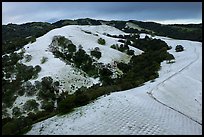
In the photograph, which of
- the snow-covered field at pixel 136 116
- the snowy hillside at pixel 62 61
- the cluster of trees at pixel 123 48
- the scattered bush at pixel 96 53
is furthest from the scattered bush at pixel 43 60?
the snow-covered field at pixel 136 116

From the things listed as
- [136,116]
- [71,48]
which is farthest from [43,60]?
[136,116]

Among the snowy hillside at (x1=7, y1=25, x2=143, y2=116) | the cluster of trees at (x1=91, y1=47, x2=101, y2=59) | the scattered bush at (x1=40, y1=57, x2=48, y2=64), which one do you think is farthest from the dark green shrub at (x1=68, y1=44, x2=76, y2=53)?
the scattered bush at (x1=40, y1=57, x2=48, y2=64)

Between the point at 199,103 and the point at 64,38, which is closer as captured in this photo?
the point at 199,103

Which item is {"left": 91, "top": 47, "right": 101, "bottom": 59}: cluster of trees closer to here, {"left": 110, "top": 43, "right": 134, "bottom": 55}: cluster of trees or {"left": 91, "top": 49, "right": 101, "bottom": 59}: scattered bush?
{"left": 91, "top": 49, "right": 101, "bottom": 59}: scattered bush

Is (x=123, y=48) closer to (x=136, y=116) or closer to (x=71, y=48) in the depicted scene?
(x=71, y=48)

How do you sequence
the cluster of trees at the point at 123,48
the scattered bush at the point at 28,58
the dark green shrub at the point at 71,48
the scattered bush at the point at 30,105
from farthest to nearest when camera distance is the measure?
the cluster of trees at the point at 123,48, the dark green shrub at the point at 71,48, the scattered bush at the point at 28,58, the scattered bush at the point at 30,105

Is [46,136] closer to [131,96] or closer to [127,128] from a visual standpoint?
[127,128]

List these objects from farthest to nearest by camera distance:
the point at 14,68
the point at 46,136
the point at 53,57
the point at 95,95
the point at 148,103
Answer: the point at 53,57, the point at 14,68, the point at 95,95, the point at 148,103, the point at 46,136

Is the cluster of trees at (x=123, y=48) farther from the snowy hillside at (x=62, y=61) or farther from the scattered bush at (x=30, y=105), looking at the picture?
the scattered bush at (x=30, y=105)

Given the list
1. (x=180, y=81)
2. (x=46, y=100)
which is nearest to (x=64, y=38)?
(x=46, y=100)
